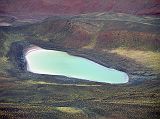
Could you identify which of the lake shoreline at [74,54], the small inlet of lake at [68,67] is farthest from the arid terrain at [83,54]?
the small inlet of lake at [68,67]

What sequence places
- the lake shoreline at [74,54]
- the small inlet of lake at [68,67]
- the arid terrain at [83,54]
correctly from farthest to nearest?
the small inlet of lake at [68,67]
the lake shoreline at [74,54]
the arid terrain at [83,54]

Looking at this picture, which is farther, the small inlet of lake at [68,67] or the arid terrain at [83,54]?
the small inlet of lake at [68,67]

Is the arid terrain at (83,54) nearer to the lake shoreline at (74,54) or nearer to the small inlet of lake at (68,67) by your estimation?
the lake shoreline at (74,54)

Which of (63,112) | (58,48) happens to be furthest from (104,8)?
(63,112)

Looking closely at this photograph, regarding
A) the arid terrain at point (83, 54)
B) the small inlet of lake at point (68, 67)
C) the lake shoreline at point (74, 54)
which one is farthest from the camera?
the small inlet of lake at point (68, 67)

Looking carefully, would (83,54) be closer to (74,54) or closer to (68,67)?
(74,54)

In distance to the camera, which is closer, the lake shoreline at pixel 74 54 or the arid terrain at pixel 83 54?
the arid terrain at pixel 83 54

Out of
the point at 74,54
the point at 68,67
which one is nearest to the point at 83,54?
the point at 74,54

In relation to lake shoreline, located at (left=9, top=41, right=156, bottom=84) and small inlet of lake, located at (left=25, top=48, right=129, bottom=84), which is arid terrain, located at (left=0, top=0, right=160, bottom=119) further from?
small inlet of lake, located at (left=25, top=48, right=129, bottom=84)

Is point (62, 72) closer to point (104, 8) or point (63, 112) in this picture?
point (63, 112)
